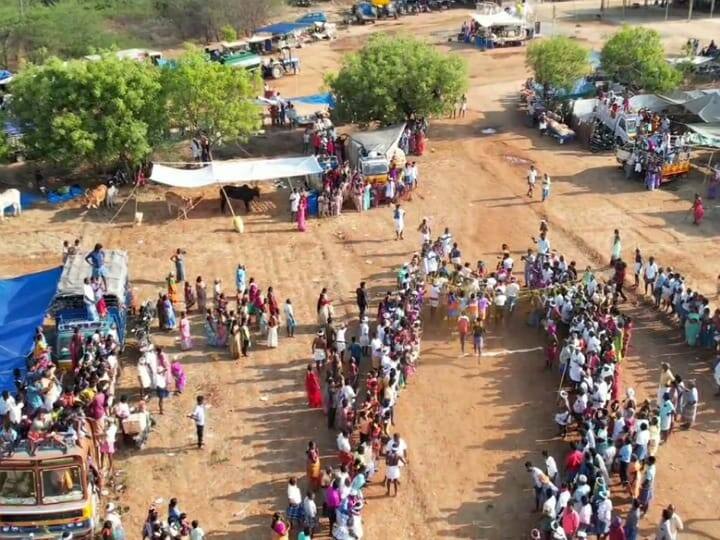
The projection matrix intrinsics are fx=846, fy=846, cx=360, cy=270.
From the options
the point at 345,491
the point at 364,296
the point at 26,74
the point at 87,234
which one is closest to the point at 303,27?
the point at 26,74

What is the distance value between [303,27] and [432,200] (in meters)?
26.1

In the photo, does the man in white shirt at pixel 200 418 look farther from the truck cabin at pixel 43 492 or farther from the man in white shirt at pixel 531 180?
the man in white shirt at pixel 531 180

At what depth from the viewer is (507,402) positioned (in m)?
17.4

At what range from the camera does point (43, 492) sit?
12938 mm

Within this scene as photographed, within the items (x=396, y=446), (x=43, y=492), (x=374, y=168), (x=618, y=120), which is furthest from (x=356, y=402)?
(x=618, y=120)

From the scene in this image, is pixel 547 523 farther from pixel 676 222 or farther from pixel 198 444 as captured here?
pixel 676 222

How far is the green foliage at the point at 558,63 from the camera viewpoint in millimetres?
34750

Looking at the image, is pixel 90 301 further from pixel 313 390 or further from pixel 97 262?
→ pixel 313 390

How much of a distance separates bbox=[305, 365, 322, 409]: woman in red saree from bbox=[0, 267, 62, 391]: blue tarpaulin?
567cm

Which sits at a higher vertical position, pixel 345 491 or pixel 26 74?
pixel 26 74

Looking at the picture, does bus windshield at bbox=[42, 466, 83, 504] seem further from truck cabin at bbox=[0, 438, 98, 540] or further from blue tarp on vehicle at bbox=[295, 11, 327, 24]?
blue tarp on vehicle at bbox=[295, 11, 327, 24]

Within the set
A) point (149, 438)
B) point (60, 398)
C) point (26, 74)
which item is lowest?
point (149, 438)

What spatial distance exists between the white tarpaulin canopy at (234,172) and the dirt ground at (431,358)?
1294 millimetres

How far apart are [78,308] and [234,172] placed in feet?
30.7
